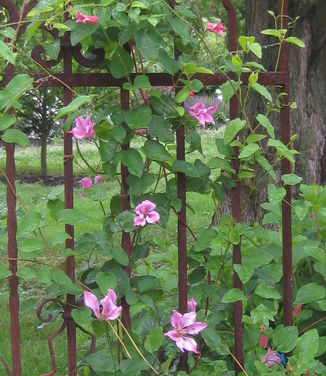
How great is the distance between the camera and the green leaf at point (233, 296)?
183cm

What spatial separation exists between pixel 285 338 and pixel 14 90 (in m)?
1.00

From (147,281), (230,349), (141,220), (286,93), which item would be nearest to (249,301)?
(230,349)

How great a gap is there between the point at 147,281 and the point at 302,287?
1.62ft

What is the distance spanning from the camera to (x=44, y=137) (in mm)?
10258

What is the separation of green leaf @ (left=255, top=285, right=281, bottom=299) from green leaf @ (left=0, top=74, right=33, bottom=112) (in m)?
0.85

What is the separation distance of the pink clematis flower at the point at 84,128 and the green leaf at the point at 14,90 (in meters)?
0.16

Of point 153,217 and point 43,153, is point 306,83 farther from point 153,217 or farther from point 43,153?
point 43,153

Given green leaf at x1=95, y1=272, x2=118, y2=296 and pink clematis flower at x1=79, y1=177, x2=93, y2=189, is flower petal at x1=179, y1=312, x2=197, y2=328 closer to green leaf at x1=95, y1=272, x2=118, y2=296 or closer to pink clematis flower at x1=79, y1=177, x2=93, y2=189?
green leaf at x1=95, y1=272, x2=118, y2=296

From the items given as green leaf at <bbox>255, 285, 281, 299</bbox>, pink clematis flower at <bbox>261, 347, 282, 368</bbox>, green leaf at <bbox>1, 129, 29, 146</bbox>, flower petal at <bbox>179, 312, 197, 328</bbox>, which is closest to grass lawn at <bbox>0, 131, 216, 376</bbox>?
green leaf at <bbox>1, 129, 29, 146</bbox>

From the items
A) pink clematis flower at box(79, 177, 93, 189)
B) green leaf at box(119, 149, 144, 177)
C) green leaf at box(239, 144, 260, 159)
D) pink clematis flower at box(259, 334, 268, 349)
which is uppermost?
green leaf at box(239, 144, 260, 159)

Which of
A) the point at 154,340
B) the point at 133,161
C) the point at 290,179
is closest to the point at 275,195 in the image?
the point at 290,179

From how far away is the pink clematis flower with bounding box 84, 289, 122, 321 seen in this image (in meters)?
1.61

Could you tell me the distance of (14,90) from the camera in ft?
5.38

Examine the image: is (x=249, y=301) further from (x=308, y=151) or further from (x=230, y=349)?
(x=308, y=151)
